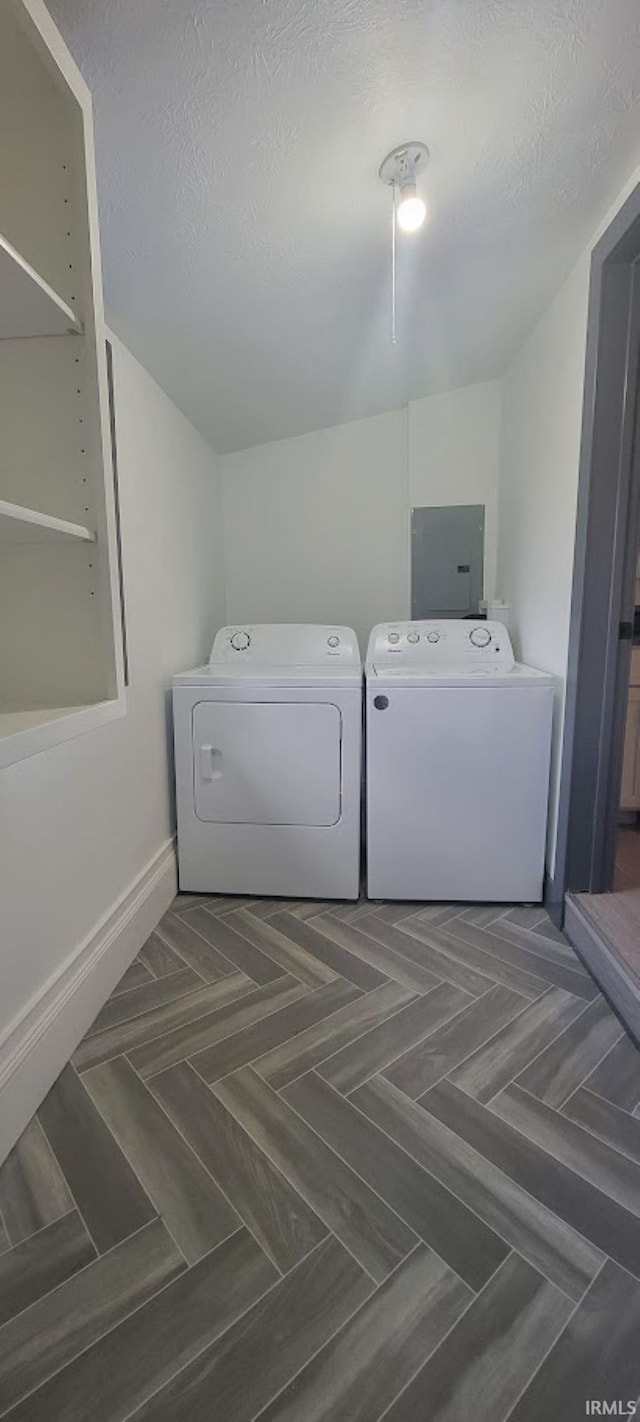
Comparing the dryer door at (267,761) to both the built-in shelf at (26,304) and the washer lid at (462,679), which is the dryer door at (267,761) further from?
the built-in shelf at (26,304)

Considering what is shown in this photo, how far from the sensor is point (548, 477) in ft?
6.70

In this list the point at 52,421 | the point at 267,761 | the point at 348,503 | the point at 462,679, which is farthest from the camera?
the point at 348,503

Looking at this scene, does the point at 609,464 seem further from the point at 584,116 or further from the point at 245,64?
the point at 245,64

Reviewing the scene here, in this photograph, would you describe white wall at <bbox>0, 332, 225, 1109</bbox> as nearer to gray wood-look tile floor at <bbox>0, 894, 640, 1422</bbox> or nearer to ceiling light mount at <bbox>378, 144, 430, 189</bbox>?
gray wood-look tile floor at <bbox>0, 894, 640, 1422</bbox>

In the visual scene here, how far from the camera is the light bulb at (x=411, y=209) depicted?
1.37 meters

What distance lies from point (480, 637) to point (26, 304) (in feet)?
6.23

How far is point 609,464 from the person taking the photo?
5.35ft

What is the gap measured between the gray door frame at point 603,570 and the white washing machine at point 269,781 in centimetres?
72

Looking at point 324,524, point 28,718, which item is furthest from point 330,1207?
point 324,524

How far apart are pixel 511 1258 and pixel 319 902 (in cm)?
124

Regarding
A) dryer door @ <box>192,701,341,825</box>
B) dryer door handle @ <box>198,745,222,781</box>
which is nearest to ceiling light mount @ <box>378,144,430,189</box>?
dryer door @ <box>192,701,341,825</box>

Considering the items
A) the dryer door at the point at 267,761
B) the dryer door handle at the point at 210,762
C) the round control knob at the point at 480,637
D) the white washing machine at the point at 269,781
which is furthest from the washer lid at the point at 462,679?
the dryer door handle at the point at 210,762

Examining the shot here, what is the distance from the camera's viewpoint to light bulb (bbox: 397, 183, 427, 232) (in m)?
1.37

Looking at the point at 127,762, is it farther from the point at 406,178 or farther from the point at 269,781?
the point at 406,178
